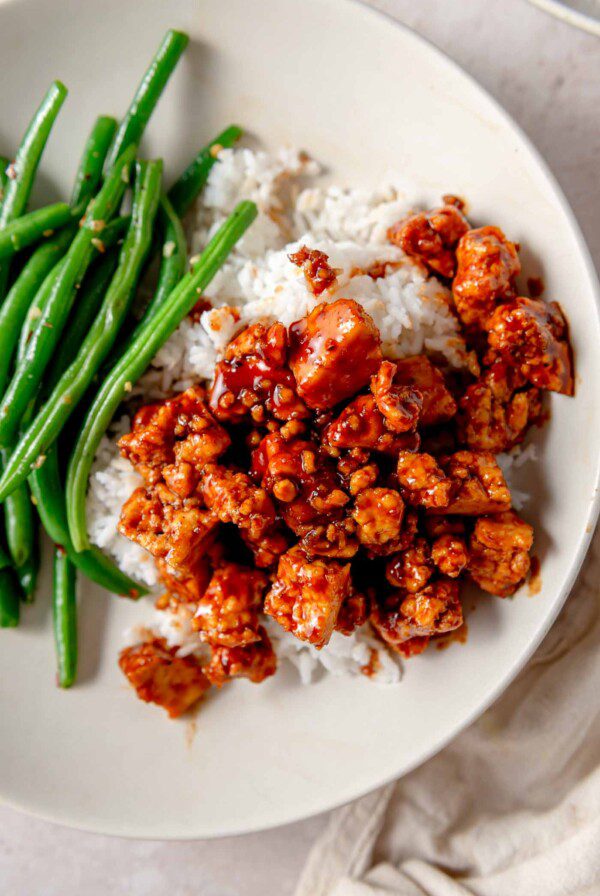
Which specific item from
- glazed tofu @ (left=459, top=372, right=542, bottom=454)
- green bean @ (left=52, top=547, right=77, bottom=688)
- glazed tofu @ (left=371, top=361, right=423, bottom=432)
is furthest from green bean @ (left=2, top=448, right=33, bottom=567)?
glazed tofu @ (left=459, top=372, right=542, bottom=454)

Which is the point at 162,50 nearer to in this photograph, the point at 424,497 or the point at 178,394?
the point at 178,394

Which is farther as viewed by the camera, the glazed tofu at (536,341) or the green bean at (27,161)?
the green bean at (27,161)

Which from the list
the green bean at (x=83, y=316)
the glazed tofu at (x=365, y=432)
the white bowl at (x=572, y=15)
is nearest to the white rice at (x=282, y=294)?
the green bean at (x=83, y=316)

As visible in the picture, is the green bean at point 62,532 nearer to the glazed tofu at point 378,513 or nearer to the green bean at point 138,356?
the green bean at point 138,356

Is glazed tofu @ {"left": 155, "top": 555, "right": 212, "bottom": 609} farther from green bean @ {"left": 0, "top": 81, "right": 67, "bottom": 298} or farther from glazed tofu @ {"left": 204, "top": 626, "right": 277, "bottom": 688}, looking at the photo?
green bean @ {"left": 0, "top": 81, "right": 67, "bottom": 298}

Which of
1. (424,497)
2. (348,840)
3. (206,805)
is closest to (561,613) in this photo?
(424,497)

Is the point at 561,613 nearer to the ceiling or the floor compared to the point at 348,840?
nearer to the ceiling
